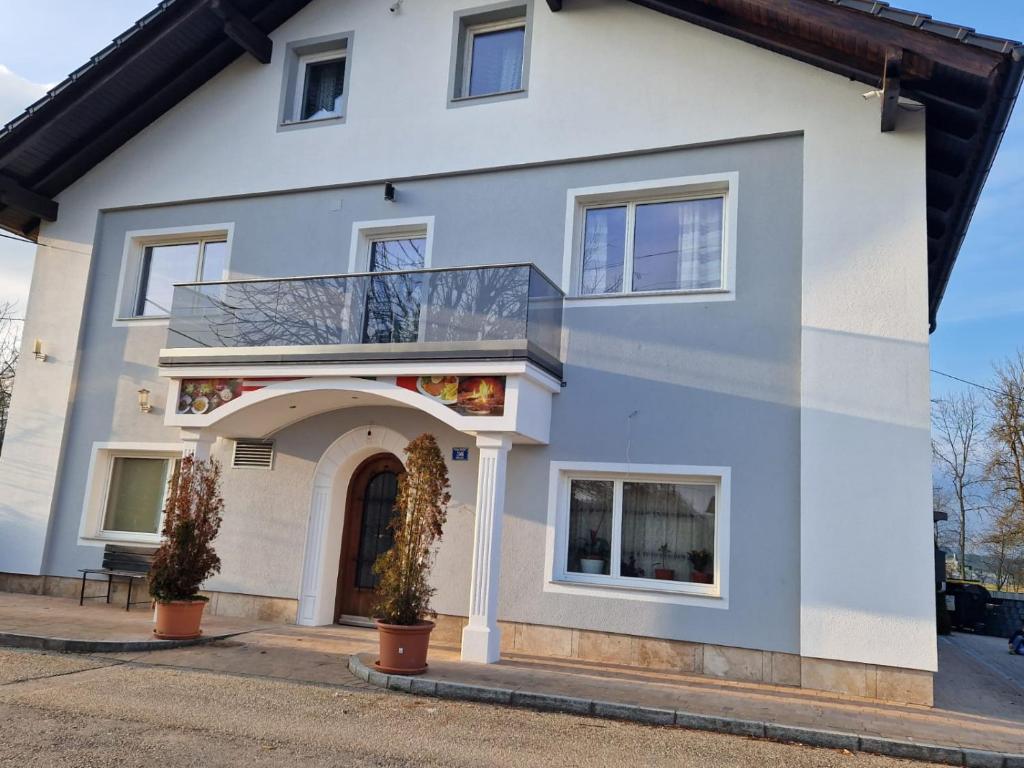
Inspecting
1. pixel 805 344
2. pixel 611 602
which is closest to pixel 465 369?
pixel 611 602

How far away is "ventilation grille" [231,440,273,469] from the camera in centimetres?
1212

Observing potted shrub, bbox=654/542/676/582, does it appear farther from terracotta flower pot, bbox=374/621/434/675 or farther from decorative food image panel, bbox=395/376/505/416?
terracotta flower pot, bbox=374/621/434/675

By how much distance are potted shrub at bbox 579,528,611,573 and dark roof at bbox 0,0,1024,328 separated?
19.4ft

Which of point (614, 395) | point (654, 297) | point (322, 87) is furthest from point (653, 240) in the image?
point (322, 87)

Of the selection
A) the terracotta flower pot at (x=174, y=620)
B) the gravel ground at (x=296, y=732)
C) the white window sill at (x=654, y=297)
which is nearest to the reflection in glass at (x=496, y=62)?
the white window sill at (x=654, y=297)

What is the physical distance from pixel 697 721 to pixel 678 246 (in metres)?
5.76

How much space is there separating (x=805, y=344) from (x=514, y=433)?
135 inches

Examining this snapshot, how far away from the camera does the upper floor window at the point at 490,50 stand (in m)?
Answer: 11.8

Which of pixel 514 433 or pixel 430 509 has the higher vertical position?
pixel 514 433

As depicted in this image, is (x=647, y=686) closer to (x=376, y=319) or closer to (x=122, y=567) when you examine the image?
(x=376, y=319)

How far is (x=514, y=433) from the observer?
9.54 metres

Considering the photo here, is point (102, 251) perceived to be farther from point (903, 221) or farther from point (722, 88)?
point (903, 221)

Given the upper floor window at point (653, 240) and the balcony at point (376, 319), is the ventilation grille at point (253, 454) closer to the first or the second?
the balcony at point (376, 319)

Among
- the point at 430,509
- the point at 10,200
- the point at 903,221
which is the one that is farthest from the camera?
the point at 10,200
